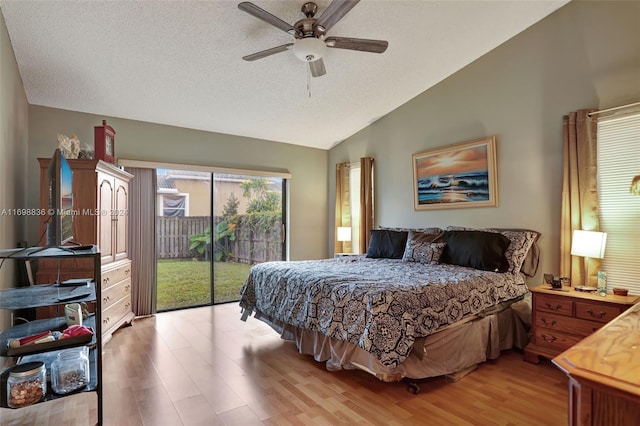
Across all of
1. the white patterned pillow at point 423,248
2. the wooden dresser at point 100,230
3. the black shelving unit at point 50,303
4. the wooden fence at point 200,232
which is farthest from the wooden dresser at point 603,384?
the wooden fence at point 200,232

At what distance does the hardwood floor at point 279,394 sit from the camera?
206 cm

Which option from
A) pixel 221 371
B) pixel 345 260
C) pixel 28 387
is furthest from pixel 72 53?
pixel 345 260

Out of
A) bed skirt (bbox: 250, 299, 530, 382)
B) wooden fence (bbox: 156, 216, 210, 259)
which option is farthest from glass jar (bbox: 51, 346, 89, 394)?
wooden fence (bbox: 156, 216, 210, 259)

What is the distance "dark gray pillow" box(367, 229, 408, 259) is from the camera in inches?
163

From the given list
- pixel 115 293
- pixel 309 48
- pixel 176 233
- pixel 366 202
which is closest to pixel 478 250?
pixel 366 202

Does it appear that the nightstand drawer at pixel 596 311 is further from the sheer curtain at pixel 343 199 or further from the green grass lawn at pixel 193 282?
the green grass lawn at pixel 193 282

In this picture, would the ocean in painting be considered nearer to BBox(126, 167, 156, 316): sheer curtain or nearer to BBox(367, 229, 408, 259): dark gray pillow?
BBox(367, 229, 408, 259): dark gray pillow

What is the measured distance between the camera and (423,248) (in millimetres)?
3738

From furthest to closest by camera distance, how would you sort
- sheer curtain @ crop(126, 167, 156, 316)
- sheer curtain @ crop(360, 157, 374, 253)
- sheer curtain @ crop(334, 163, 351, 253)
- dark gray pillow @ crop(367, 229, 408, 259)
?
sheer curtain @ crop(334, 163, 351, 253) → sheer curtain @ crop(360, 157, 374, 253) → sheer curtain @ crop(126, 167, 156, 316) → dark gray pillow @ crop(367, 229, 408, 259)

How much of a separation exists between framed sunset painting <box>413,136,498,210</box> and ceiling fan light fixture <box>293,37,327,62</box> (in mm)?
2242

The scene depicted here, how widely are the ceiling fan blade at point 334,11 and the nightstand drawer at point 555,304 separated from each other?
273 centimetres

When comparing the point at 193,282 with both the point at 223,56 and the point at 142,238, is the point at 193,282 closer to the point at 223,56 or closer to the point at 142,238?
the point at 142,238

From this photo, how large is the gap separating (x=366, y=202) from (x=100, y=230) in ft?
11.4

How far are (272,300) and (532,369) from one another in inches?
90.4
